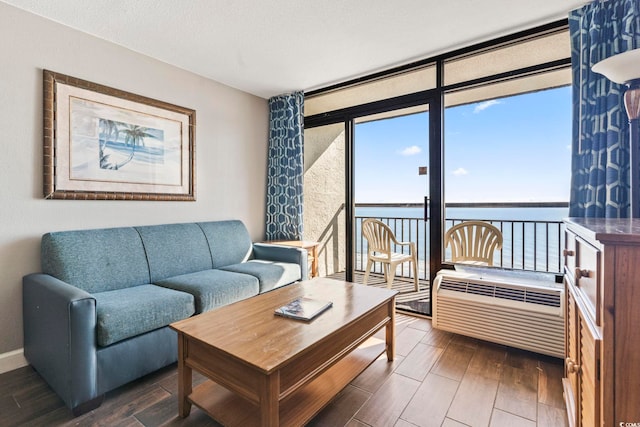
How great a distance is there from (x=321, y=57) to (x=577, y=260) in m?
2.45

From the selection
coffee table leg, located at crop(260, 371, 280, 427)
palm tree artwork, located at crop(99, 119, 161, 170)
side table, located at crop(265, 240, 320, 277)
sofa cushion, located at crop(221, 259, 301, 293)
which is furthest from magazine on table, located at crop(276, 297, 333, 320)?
palm tree artwork, located at crop(99, 119, 161, 170)

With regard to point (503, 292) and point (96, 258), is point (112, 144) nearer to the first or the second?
point (96, 258)

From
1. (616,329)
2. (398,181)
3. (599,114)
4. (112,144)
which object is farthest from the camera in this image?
(398,181)

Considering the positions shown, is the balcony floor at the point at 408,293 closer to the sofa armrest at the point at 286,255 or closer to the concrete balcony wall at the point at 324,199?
the concrete balcony wall at the point at 324,199

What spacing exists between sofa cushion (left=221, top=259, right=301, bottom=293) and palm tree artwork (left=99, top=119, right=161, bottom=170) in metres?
1.26

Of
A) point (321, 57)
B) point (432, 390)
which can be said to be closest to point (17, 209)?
point (321, 57)

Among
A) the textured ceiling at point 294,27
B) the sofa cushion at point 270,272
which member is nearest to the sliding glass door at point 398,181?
the textured ceiling at point 294,27

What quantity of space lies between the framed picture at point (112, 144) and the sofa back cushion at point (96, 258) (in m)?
0.33

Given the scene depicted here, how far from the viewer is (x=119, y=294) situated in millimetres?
1997

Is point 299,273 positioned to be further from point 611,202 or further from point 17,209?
point 611,202

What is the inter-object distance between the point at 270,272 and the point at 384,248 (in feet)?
4.36

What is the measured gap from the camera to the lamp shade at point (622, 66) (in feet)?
4.24

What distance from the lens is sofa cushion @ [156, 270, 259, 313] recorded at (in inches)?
84.1

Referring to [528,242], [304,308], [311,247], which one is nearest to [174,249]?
[311,247]
